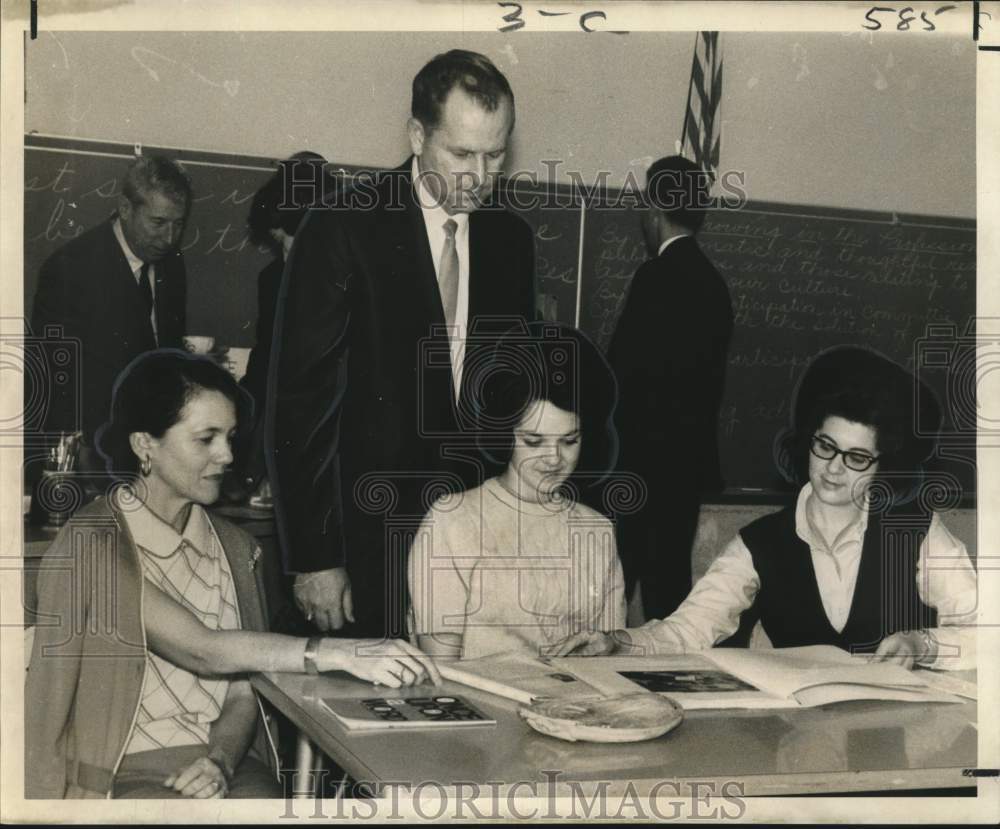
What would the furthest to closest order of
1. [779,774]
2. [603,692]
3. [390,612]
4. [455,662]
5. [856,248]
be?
[856,248]
[390,612]
[455,662]
[603,692]
[779,774]

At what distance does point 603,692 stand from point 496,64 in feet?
5.49

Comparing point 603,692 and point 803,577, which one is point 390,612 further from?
point 803,577

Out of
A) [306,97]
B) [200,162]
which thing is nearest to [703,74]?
[306,97]

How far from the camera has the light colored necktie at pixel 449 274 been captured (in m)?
3.39

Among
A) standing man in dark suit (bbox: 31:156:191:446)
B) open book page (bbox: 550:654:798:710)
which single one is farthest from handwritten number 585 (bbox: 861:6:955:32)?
standing man in dark suit (bbox: 31:156:191:446)

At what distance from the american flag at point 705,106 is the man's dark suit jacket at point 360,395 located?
0.80 metres

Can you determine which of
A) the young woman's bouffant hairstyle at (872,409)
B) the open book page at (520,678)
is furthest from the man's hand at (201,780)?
the young woman's bouffant hairstyle at (872,409)

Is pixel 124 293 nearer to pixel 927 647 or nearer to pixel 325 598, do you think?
Result: pixel 325 598

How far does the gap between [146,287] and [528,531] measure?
3.89ft

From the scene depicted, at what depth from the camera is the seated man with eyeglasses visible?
3.42 meters

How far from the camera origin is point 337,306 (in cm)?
Result: 334

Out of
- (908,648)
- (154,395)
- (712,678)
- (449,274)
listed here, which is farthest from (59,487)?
(908,648)

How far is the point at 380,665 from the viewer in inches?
Result: 112

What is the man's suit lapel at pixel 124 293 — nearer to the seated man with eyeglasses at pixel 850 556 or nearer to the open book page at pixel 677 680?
the open book page at pixel 677 680
